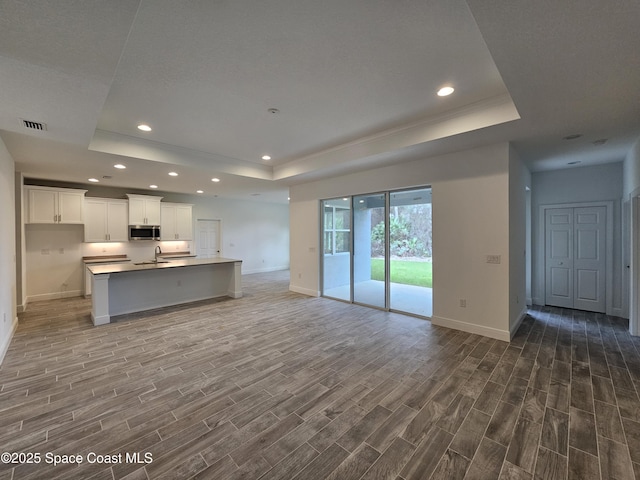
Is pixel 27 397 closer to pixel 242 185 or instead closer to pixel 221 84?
pixel 221 84

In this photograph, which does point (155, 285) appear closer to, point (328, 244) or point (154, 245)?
point (154, 245)

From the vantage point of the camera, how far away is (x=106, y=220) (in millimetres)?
6922

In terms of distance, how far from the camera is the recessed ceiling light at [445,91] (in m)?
2.84

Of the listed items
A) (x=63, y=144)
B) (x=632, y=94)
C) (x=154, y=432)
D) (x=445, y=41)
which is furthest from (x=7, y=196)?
(x=632, y=94)

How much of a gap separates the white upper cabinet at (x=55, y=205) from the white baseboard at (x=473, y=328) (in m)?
8.14

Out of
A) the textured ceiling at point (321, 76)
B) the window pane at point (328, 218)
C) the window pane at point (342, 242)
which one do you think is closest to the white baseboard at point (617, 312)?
the textured ceiling at point (321, 76)

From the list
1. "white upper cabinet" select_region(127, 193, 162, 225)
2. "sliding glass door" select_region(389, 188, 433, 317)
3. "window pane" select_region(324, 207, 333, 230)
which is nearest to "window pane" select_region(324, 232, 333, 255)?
"window pane" select_region(324, 207, 333, 230)

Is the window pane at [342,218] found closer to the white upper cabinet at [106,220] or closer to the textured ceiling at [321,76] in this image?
the textured ceiling at [321,76]

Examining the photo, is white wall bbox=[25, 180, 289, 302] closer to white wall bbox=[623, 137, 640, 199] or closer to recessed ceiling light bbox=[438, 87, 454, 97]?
recessed ceiling light bbox=[438, 87, 454, 97]

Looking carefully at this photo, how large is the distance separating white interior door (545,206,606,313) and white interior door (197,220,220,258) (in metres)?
A: 9.24

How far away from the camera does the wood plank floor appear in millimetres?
1726

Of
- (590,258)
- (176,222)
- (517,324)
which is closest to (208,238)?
(176,222)

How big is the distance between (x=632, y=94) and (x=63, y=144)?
21.2 feet

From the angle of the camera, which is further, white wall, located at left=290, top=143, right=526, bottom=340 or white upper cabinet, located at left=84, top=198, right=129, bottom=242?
white upper cabinet, located at left=84, top=198, right=129, bottom=242
